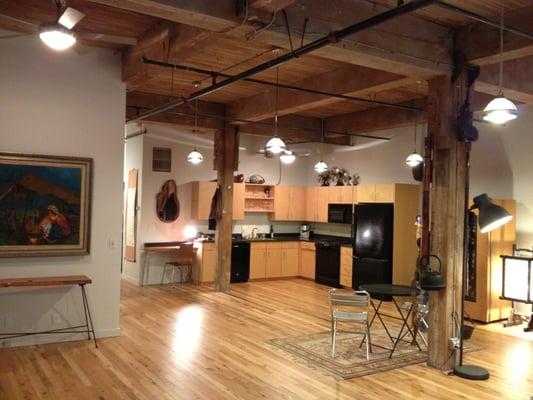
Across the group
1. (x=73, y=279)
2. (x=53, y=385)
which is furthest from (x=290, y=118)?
(x=53, y=385)

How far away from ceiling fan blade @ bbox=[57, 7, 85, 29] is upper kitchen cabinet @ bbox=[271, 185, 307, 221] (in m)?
8.07

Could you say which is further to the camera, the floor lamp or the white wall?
the white wall

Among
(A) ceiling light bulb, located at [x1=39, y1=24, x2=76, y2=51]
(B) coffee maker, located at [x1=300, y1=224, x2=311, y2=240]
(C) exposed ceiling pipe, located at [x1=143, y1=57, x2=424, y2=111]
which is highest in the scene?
(C) exposed ceiling pipe, located at [x1=143, y1=57, x2=424, y2=111]

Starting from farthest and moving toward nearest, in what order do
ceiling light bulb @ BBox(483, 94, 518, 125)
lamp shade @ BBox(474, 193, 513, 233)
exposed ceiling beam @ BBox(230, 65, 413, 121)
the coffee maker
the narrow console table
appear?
the coffee maker < exposed ceiling beam @ BBox(230, 65, 413, 121) < the narrow console table < lamp shade @ BBox(474, 193, 513, 233) < ceiling light bulb @ BBox(483, 94, 518, 125)

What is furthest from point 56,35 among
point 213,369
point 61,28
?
point 213,369

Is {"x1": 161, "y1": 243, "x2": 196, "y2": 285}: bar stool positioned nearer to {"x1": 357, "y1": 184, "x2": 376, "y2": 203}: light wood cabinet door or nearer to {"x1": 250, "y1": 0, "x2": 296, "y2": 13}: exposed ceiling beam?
{"x1": 357, "y1": 184, "x2": 376, "y2": 203}: light wood cabinet door

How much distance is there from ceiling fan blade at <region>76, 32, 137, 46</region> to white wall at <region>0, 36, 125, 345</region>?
1.66 feet

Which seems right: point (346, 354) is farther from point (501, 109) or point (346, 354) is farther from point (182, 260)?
point (182, 260)

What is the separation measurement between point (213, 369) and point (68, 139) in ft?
10.5

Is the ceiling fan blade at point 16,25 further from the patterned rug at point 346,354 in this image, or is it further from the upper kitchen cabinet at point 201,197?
the upper kitchen cabinet at point 201,197

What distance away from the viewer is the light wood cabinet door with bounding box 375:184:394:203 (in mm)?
9180

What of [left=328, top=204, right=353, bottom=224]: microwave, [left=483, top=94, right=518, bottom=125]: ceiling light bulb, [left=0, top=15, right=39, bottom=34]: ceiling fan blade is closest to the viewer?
[left=483, top=94, right=518, bottom=125]: ceiling light bulb

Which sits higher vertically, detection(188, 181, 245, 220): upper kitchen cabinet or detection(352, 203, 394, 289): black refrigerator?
detection(188, 181, 245, 220): upper kitchen cabinet

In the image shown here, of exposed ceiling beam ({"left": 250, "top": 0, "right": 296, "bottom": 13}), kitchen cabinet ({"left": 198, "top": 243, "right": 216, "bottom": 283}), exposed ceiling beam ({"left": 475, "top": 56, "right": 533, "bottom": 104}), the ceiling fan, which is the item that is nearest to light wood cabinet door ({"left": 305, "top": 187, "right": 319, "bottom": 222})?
kitchen cabinet ({"left": 198, "top": 243, "right": 216, "bottom": 283})
